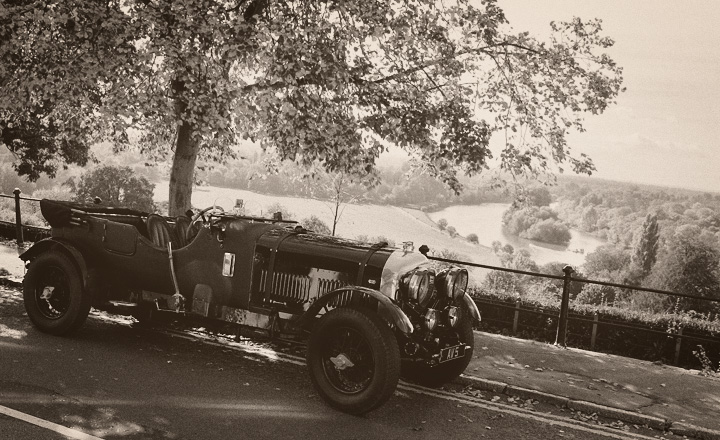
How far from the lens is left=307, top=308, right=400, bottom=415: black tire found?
537cm

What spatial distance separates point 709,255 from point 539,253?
2612 cm

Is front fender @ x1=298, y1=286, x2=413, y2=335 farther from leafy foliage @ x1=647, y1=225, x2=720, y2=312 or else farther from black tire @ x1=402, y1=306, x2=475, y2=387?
leafy foliage @ x1=647, y1=225, x2=720, y2=312

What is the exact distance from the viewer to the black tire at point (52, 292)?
288 inches

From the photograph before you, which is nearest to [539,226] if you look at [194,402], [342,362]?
[342,362]

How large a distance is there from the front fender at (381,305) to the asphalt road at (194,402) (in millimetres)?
751

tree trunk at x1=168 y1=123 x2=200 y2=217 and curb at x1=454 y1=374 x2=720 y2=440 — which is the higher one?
tree trunk at x1=168 y1=123 x2=200 y2=217

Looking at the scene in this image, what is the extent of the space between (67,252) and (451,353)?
470cm

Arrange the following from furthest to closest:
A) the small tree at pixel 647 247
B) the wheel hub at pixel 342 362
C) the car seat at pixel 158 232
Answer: the small tree at pixel 647 247 < the car seat at pixel 158 232 < the wheel hub at pixel 342 362

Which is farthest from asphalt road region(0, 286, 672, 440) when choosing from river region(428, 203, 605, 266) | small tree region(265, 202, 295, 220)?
river region(428, 203, 605, 266)

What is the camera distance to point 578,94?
13.9m

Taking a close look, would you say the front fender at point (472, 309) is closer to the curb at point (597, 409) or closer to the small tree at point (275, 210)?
the curb at point (597, 409)

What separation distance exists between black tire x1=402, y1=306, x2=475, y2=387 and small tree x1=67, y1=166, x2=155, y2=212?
92.4 feet

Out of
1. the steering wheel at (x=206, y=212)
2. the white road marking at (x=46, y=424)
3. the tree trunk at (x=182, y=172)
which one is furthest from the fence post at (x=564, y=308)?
the tree trunk at (x=182, y=172)

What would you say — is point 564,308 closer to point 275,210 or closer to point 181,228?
point 181,228
